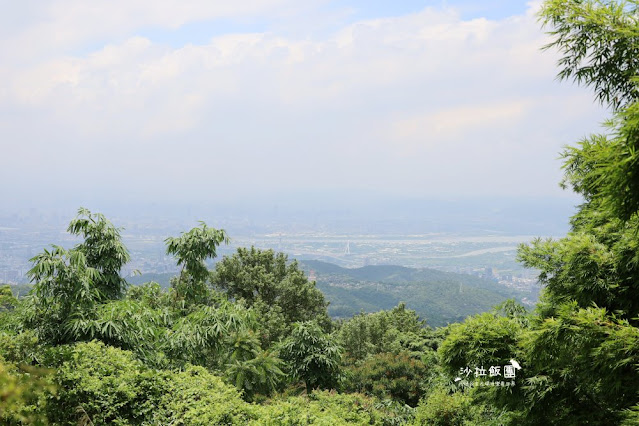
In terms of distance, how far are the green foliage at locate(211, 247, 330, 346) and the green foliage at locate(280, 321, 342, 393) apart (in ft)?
19.6

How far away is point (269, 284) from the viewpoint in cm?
1540

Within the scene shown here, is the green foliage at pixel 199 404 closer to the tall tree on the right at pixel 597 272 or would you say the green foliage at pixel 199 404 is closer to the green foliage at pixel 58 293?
the green foliage at pixel 58 293

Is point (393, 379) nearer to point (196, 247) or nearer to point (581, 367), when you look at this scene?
point (196, 247)

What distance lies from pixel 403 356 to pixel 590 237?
7481 millimetres

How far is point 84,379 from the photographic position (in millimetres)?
3822

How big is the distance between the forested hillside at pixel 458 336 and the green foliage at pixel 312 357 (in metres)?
0.98

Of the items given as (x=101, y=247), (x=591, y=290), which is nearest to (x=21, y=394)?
(x=101, y=247)

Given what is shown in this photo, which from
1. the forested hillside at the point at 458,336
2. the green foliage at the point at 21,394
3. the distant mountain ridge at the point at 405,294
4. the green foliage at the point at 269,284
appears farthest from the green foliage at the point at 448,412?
the distant mountain ridge at the point at 405,294

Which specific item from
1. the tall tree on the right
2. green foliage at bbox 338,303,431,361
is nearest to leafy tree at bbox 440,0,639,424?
the tall tree on the right

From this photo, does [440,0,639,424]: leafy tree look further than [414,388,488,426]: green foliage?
No

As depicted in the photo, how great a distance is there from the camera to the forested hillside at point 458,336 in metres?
2.44

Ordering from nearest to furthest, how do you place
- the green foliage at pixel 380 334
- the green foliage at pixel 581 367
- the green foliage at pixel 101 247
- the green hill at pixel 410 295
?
the green foliage at pixel 581 367
the green foliage at pixel 101 247
the green foliage at pixel 380 334
the green hill at pixel 410 295

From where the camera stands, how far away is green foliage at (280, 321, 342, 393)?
8.18m

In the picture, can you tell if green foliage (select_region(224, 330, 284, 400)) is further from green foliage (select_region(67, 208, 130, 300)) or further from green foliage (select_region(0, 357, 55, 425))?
green foliage (select_region(0, 357, 55, 425))
